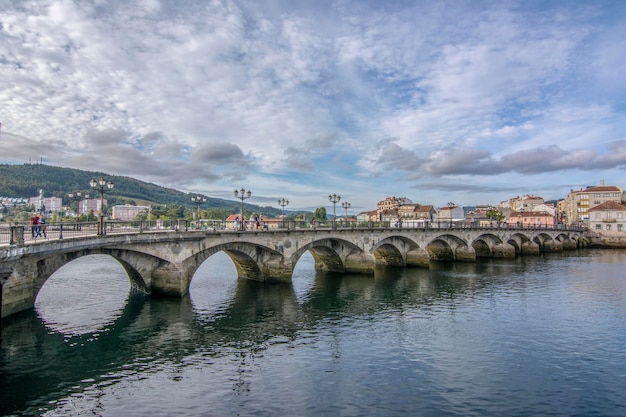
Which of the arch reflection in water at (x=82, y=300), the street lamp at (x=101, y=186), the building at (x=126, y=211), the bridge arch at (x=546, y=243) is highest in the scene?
the building at (x=126, y=211)

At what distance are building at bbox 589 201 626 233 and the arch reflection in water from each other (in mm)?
106871

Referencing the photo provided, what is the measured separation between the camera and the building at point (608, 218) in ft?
317

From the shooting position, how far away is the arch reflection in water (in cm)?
2192

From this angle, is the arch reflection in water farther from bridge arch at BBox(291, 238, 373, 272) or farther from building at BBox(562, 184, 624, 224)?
building at BBox(562, 184, 624, 224)

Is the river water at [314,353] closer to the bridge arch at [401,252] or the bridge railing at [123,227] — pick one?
the bridge railing at [123,227]

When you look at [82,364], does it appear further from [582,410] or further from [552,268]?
[552,268]

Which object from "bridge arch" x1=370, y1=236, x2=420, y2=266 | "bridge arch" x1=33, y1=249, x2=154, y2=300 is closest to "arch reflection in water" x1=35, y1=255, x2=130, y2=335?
"bridge arch" x1=33, y1=249, x2=154, y2=300

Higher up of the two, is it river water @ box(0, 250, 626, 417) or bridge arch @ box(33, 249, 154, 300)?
bridge arch @ box(33, 249, 154, 300)

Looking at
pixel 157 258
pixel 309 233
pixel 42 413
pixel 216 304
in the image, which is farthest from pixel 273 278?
pixel 42 413

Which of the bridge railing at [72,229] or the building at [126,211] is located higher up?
the building at [126,211]

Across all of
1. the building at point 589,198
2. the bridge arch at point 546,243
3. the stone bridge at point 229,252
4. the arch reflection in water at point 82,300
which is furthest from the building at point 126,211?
the building at point 589,198

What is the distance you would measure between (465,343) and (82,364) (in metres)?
17.6

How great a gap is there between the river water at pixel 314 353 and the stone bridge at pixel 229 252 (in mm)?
1945

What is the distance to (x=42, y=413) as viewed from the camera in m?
12.3
